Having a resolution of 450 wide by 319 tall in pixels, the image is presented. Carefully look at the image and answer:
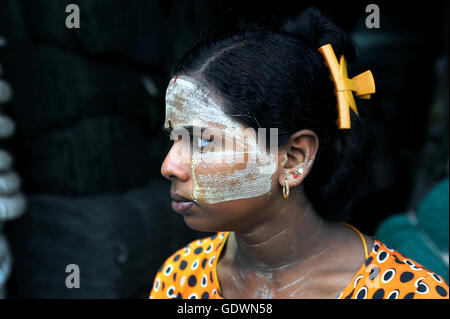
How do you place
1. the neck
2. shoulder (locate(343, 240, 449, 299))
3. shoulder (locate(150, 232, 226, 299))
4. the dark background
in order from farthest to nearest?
the dark background → shoulder (locate(150, 232, 226, 299)) → the neck → shoulder (locate(343, 240, 449, 299))

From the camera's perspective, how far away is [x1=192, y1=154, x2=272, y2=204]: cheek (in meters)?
1.06

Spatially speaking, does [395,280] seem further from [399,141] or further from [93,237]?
[399,141]

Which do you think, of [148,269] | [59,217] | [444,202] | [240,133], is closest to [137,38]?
[59,217]

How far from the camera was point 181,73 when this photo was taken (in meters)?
1.13

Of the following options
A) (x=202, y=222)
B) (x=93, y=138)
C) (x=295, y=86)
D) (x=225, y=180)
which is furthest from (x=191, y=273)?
(x=93, y=138)

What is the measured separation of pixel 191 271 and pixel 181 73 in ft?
2.19

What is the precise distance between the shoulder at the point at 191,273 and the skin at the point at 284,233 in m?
0.10

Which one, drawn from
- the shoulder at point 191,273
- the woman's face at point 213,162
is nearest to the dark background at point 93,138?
the shoulder at point 191,273

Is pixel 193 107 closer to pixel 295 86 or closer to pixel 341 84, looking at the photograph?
pixel 295 86

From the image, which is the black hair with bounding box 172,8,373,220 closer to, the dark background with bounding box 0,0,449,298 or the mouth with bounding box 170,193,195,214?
the mouth with bounding box 170,193,195,214

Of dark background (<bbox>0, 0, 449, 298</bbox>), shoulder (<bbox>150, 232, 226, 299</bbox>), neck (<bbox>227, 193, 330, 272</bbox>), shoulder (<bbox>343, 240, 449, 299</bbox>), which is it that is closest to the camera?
shoulder (<bbox>343, 240, 449, 299</bbox>)

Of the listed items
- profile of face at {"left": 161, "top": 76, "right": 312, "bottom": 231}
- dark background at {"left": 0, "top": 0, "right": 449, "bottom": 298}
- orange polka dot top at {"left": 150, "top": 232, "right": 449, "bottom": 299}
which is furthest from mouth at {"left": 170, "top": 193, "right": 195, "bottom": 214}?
dark background at {"left": 0, "top": 0, "right": 449, "bottom": 298}

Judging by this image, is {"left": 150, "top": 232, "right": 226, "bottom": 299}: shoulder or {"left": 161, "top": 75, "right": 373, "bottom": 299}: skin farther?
{"left": 150, "top": 232, "right": 226, "bottom": 299}: shoulder

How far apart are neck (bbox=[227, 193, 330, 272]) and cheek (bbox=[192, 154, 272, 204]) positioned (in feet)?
0.34
